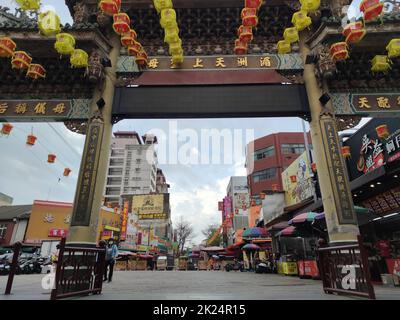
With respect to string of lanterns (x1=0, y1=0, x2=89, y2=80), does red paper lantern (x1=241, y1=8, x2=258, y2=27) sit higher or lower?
higher

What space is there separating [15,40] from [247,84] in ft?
23.0

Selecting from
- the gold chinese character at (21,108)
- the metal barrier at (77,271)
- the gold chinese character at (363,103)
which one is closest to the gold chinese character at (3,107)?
the gold chinese character at (21,108)

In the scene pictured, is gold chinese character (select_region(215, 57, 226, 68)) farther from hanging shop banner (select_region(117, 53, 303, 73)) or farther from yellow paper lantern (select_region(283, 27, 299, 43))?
yellow paper lantern (select_region(283, 27, 299, 43))

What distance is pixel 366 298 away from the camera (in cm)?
476

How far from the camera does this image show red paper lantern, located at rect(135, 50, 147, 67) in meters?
7.88

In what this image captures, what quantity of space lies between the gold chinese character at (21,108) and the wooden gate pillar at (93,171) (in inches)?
83.0

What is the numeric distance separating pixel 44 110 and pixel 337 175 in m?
8.53

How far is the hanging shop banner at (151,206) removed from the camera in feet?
143

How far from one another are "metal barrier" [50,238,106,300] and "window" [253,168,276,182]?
37786mm

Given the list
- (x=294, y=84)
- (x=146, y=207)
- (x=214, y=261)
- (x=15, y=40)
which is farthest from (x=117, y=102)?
(x=146, y=207)

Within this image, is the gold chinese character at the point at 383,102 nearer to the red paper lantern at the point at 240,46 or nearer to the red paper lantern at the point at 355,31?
the red paper lantern at the point at 355,31

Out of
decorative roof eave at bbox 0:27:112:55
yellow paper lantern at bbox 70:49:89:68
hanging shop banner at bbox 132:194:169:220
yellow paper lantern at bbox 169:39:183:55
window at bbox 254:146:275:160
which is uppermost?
window at bbox 254:146:275:160

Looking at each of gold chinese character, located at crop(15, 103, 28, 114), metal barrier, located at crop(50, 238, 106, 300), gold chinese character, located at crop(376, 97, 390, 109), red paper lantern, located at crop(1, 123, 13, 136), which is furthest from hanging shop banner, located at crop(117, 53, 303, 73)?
metal barrier, located at crop(50, 238, 106, 300)
